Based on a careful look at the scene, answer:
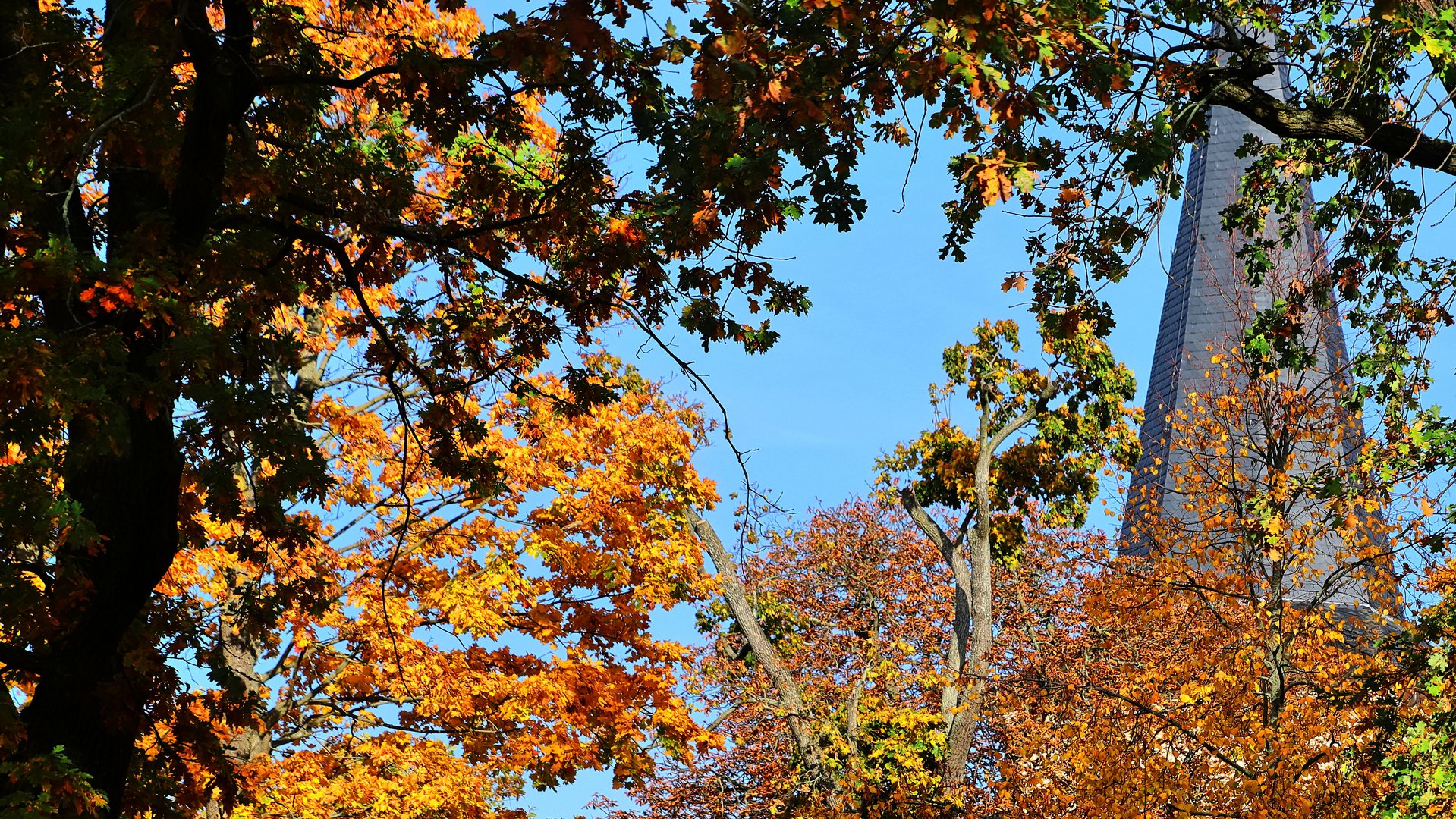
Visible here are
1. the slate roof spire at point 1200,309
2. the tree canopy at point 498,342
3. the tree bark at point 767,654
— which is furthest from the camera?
the slate roof spire at point 1200,309

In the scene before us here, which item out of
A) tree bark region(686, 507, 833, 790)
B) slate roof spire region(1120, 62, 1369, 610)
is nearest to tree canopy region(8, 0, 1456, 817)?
tree bark region(686, 507, 833, 790)

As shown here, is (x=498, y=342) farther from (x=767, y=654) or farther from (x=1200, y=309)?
(x=1200, y=309)

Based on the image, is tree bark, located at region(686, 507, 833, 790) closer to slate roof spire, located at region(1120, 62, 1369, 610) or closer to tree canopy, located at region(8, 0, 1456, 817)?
tree canopy, located at region(8, 0, 1456, 817)

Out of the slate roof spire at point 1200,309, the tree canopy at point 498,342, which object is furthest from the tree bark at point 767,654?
the slate roof spire at point 1200,309

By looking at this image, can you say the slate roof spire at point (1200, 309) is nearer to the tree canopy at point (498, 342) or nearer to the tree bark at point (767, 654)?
the tree bark at point (767, 654)

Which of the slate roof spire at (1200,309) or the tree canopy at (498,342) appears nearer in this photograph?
the tree canopy at (498,342)

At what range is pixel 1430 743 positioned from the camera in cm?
916

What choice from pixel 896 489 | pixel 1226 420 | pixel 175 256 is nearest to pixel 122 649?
pixel 175 256

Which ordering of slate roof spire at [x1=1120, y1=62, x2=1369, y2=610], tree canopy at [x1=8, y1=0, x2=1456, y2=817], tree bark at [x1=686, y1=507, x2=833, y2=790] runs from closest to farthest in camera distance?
tree canopy at [x1=8, y1=0, x2=1456, y2=817] < tree bark at [x1=686, y1=507, x2=833, y2=790] < slate roof spire at [x1=1120, y1=62, x2=1369, y2=610]

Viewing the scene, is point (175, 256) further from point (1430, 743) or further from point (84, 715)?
point (1430, 743)

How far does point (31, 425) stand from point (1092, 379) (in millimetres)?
7704

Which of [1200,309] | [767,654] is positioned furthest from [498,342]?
[1200,309]

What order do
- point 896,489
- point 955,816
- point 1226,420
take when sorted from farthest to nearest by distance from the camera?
1. point 896,489
2. point 955,816
3. point 1226,420

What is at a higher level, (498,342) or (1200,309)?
(1200,309)
